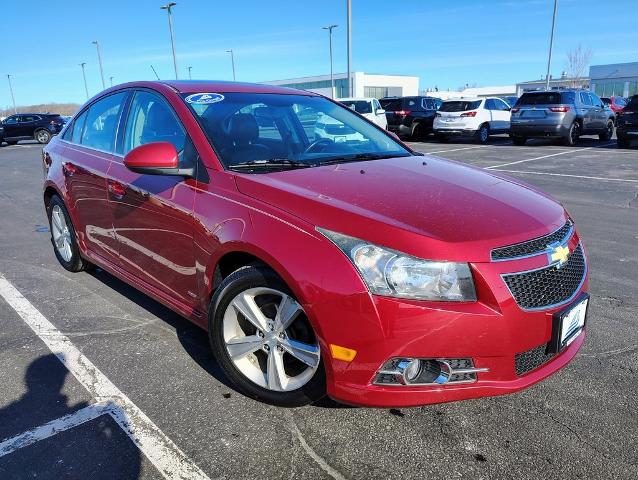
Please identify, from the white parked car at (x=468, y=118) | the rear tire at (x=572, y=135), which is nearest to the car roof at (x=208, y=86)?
the rear tire at (x=572, y=135)

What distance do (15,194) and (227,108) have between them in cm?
838

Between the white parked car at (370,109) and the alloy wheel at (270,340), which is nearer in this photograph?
the alloy wheel at (270,340)

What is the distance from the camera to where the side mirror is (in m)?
2.79

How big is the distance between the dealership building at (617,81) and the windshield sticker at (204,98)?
73.0m

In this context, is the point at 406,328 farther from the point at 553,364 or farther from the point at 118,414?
the point at 118,414

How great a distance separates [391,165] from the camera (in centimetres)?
316

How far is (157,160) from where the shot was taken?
279 cm

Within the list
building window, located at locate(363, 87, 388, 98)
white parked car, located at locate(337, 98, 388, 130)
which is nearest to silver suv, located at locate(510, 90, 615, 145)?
white parked car, located at locate(337, 98, 388, 130)

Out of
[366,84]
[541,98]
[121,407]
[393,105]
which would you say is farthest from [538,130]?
[366,84]

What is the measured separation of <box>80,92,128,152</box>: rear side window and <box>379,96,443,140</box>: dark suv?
17.6 m

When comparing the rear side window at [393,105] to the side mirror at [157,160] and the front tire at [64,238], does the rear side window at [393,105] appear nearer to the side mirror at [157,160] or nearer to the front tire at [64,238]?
the front tire at [64,238]

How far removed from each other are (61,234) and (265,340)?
3.18 metres

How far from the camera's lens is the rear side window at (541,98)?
16.1 m

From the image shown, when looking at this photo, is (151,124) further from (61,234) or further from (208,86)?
(61,234)
